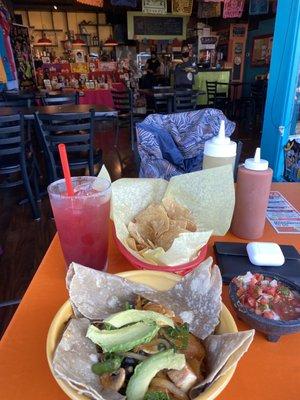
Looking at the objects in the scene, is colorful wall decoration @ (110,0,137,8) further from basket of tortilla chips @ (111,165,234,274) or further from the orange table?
the orange table

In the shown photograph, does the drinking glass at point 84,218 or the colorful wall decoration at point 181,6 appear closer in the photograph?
the drinking glass at point 84,218

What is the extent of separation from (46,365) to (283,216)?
965 millimetres

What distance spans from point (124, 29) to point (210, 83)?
17.3ft

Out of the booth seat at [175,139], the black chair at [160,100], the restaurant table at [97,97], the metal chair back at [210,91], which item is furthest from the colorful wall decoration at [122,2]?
the booth seat at [175,139]

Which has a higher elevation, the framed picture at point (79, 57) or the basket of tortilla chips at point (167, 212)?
the framed picture at point (79, 57)

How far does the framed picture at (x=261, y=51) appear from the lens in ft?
34.0

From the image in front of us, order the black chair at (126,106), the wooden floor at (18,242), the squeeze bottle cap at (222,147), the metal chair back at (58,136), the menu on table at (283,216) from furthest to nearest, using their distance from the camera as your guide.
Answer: the black chair at (126,106), the metal chair back at (58,136), the wooden floor at (18,242), the menu on table at (283,216), the squeeze bottle cap at (222,147)

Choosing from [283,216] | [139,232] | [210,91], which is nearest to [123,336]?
[139,232]

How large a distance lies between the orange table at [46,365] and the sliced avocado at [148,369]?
15cm

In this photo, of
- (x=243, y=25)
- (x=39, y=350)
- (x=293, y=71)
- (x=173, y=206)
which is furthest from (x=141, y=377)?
(x=243, y=25)

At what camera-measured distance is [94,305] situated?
2.07 feet

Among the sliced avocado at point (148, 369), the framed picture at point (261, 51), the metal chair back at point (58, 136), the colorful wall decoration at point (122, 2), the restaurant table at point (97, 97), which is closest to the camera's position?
the sliced avocado at point (148, 369)

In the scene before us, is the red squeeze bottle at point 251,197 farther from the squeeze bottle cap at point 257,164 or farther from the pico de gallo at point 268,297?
the pico de gallo at point 268,297

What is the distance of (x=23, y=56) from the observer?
8.78m
